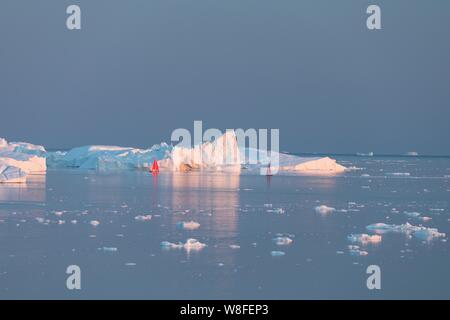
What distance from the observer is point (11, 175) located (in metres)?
25.4

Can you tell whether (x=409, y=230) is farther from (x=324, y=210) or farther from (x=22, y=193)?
(x=22, y=193)

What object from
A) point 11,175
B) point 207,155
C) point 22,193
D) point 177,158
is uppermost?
point 207,155

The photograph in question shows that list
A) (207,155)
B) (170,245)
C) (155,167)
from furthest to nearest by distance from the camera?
(207,155) → (155,167) → (170,245)

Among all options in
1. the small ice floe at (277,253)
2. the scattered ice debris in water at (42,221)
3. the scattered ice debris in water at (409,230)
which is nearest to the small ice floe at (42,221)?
the scattered ice debris in water at (42,221)

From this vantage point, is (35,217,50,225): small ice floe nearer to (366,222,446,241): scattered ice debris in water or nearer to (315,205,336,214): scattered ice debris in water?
(366,222,446,241): scattered ice debris in water

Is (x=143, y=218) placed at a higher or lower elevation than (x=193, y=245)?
higher

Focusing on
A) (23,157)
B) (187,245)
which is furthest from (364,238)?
(23,157)

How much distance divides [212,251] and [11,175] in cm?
1627

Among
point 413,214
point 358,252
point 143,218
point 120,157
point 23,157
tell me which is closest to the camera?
point 358,252

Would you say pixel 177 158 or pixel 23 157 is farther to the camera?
pixel 177 158

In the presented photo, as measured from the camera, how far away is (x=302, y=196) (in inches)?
870

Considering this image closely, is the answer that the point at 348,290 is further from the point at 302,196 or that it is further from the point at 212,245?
the point at 302,196
